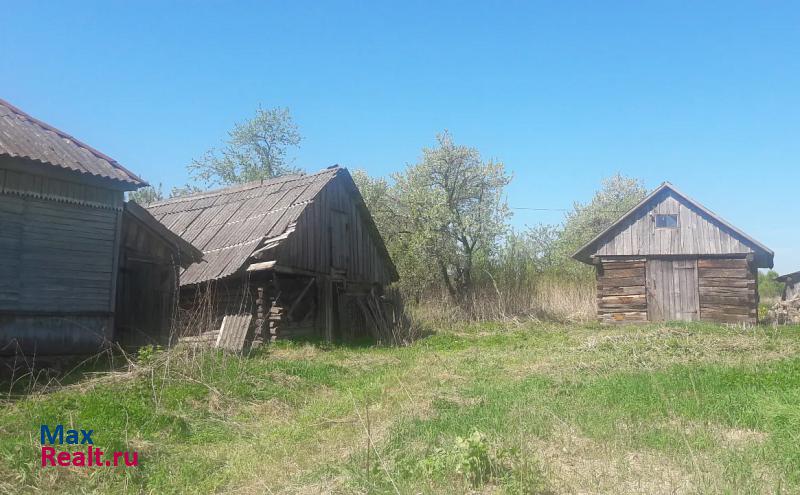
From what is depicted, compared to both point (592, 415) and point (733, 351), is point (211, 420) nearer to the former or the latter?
point (592, 415)

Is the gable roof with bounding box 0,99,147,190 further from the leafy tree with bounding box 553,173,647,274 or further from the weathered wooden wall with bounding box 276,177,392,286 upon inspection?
the leafy tree with bounding box 553,173,647,274

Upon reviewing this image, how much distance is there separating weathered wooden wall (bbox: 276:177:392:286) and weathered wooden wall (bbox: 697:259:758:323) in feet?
35.7

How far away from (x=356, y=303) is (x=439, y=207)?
7.06 meters

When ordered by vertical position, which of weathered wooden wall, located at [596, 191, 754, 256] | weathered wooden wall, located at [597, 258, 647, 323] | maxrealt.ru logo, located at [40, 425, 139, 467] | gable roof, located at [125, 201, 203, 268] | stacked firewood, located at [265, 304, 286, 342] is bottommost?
maxrealt.ru logo, located at [40, 425, 139, 467]

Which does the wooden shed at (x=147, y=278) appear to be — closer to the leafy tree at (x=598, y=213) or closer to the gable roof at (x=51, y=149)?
the gable roof at (x=51, y=149)

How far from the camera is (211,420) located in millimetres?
7918

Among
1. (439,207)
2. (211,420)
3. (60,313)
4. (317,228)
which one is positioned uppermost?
(439,207)

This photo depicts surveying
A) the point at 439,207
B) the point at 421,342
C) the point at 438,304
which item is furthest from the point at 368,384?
the point at 439,207

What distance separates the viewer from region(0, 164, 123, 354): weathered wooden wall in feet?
33.9

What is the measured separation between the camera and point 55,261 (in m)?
10.9

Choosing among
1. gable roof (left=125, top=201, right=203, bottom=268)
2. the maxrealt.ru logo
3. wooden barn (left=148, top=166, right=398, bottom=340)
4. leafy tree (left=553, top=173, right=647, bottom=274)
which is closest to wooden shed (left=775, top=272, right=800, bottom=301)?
leafy tree (left=553, top=173, right=647, bottom=274)

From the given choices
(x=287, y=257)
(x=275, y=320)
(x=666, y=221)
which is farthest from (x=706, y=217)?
(x=275, y=320)

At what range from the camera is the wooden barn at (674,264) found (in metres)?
20.7

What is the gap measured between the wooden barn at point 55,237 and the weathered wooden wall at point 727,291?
18.2 m
